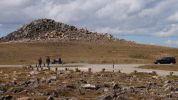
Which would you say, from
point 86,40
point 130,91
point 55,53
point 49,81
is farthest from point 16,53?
point 130,91

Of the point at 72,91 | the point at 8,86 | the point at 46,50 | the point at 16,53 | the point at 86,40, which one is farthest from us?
the point at 86,40

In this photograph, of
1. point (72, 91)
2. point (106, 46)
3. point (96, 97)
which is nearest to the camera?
point (96, 97)

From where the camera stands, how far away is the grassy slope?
488ft

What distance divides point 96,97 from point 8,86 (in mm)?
11238

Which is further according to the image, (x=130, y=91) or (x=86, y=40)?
(x=86, y=40)

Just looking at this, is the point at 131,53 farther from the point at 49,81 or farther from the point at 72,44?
the point at 49,81

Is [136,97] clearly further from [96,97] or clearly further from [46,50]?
[46,50]

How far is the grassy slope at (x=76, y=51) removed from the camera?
148625 millimetres

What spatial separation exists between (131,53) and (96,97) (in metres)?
118

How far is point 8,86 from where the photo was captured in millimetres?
50656

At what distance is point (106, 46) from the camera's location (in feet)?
590

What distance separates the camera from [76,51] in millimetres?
166250

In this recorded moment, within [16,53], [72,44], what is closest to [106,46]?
[72,44]

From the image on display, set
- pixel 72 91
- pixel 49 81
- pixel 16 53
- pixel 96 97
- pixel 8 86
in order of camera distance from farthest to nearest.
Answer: pixel 16 53 < pixel 49 81 < pixel 8 86 < pixel 72 91 < pixel 96 97
